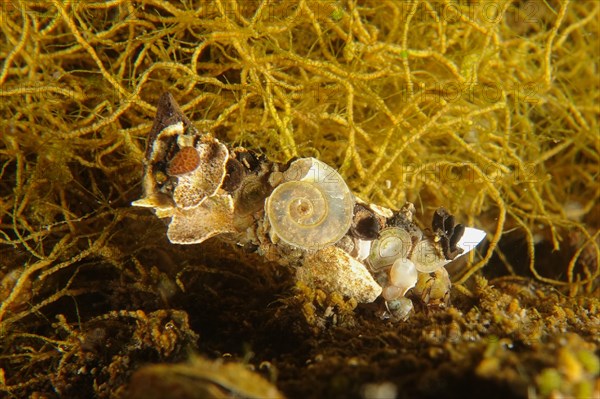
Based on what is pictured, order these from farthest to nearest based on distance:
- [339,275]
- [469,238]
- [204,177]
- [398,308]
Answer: [469,238] → [398,308] → [339,275] → [204,177]

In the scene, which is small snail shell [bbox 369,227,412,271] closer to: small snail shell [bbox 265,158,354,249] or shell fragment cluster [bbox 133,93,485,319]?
shell fragment cluster [bbox 133,93,485,319]

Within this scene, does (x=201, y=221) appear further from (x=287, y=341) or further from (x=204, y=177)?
(x=287, y=341)

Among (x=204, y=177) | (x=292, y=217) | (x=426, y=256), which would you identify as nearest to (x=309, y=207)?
(x=292, y=217)

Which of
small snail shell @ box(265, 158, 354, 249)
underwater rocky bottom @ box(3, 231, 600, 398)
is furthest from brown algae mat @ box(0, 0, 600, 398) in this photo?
small snail shell @ box(265, 158, 354, 249)

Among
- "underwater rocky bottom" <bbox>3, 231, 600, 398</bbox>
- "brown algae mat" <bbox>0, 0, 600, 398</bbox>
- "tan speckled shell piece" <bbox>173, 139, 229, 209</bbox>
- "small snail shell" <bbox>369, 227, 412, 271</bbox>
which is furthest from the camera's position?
"small snail shell" <bbox>369, 227, 412, 271</bbox>

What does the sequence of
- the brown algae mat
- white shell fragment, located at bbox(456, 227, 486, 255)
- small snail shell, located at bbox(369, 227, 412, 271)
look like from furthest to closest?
white shell fragment, located at bbox(456, 227, 486, 255) < small snail shell, located at bbox(369, 227, 412, 271) < the brown algae mat

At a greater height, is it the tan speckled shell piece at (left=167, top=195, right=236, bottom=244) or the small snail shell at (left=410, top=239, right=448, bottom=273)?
the tan speckled shell piece at (left=167, top=195, right=236, bottom=244)

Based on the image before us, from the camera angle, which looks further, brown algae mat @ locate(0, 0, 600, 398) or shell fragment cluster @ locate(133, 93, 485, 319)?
brown algae mat @ locate(0, 0, 600, 398)

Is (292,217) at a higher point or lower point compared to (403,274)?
higher
